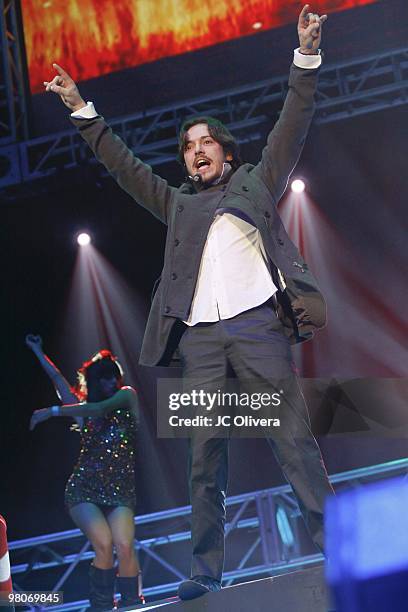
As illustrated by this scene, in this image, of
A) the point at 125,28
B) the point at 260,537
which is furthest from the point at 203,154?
the point at 125,28

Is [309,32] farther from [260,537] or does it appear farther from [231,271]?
[260,537]

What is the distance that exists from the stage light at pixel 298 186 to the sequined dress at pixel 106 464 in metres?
3.27

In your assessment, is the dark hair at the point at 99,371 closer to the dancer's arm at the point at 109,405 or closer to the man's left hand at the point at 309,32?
the dancer's arm at the point at 109,405

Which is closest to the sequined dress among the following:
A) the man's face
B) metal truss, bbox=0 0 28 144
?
the man's face

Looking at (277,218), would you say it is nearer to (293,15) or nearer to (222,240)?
(222,240)

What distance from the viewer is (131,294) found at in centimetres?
810

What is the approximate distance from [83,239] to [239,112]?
2.06 metres

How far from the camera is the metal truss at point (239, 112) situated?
21.0 feet

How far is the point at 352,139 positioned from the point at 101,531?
4126 millimetres

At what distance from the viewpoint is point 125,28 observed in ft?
22.4

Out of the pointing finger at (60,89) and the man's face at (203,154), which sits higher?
the pointing finger at (60,89)

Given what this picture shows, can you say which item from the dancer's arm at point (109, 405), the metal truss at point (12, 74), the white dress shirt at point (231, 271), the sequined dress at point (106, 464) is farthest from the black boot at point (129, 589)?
the metal truss at point (12, 74)

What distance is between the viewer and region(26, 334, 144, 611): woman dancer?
432 centimetres

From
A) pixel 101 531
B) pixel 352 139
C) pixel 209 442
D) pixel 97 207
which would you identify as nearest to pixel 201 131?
pixel 209 442
